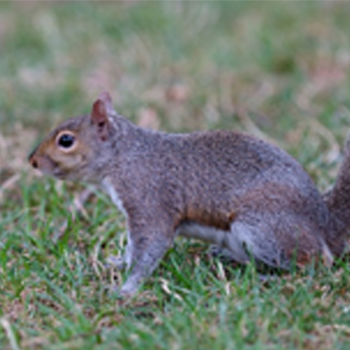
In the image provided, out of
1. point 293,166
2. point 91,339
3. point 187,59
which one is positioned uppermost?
point 187,59

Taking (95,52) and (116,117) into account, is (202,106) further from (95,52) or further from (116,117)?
(116,117)

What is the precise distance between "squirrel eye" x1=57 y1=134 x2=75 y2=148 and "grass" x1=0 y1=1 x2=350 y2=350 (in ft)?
1.77

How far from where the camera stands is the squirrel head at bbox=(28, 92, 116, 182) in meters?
3.78

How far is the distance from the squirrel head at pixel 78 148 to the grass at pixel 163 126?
1.38 feet

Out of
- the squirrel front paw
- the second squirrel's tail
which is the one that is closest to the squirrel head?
the squirrel front paw

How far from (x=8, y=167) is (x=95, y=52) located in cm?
291

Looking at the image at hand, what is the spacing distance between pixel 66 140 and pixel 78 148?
71mm

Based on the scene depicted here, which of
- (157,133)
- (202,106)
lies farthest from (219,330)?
(202,106)

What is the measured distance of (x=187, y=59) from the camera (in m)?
7.55

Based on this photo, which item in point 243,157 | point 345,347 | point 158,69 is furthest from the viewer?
point 158,69

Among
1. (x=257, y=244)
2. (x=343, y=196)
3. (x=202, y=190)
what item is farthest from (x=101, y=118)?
(x=343, y=196)

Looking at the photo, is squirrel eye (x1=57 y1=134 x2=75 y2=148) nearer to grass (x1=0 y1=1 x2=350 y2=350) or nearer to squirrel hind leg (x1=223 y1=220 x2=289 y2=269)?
grass (x1=0 y1=1 x2=350 y2=350)

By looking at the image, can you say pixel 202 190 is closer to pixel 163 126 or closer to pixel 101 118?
pixel 101 118

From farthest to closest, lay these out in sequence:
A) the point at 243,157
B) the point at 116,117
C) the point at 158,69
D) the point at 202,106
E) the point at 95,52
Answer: the point at 95,52, the point at 158,69, the point at 202,106, the point at 116,117, the point at 243,157
